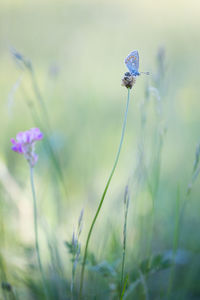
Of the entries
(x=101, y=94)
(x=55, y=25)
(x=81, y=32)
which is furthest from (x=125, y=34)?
(x=101, y=94)

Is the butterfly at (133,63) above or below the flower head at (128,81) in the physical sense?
above

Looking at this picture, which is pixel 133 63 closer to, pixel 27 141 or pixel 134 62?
pixel 134 62

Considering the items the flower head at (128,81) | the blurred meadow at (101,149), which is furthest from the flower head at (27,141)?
the flower head at (128,81)

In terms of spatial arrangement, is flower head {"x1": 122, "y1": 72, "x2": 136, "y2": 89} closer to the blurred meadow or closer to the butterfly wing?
the butterfly wing

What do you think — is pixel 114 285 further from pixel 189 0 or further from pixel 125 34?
pixel 189 0

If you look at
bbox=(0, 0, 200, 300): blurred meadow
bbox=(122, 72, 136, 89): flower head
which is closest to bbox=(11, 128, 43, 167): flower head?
bbox=(0, 0, 200, 300): blurred meadow

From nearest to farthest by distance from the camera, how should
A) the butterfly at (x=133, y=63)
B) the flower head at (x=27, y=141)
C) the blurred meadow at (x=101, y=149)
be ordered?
the butterfly at (x=133, y=63) → the flower head at (x=27, y=141) → the blurred meadow at (x=101, y=149)

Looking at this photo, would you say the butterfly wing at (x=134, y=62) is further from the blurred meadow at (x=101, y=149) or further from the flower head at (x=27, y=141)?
the flower head at (x=27, y=141)

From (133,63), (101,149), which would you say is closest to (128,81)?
(133,63)
